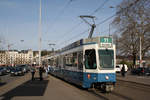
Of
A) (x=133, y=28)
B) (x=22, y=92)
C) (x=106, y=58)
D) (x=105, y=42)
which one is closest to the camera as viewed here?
(x=106, y=58)

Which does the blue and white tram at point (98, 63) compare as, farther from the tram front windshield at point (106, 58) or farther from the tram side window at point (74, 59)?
the tram side window at point (74, 59)

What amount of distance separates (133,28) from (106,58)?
3212cm

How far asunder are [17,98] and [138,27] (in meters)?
36.2

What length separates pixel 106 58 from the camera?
13086 millimetres

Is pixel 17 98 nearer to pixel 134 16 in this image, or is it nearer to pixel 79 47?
pixel 79 47

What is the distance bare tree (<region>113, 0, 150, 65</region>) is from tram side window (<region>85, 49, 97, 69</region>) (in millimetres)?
29988

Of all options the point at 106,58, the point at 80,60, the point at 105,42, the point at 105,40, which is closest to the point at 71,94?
the point at 80,60

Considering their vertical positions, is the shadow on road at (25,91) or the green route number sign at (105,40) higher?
the green route number sign at (105,40)

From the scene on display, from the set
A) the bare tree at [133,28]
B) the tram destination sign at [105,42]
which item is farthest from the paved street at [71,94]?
the bare tree at [133,28]

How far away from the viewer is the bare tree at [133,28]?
138ft

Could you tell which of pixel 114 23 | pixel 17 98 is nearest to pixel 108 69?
pixel 17 98

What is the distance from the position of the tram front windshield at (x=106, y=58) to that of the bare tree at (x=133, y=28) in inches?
1180

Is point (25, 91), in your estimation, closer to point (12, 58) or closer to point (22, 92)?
point (22, 92)

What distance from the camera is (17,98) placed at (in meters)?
10.9
